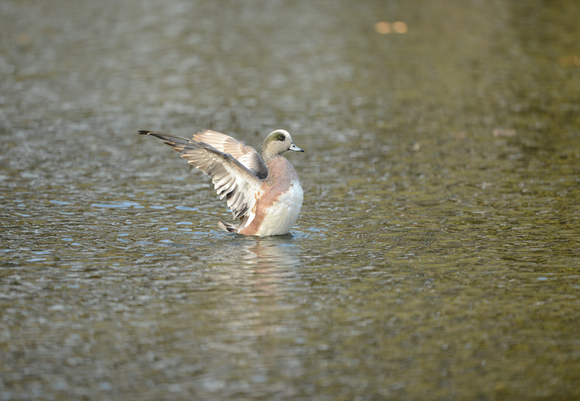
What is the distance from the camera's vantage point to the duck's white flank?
12.1 metres

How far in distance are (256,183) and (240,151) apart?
1320 millimetres

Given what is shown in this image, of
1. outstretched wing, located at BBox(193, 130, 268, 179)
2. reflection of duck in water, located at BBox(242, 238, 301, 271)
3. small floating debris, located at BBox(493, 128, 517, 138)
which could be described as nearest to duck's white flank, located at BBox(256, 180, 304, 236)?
reflection of duck in water, located at BBox(242, 238, 301, 271)

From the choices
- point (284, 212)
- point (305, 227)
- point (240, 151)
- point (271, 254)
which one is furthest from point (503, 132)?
point (271, 254)

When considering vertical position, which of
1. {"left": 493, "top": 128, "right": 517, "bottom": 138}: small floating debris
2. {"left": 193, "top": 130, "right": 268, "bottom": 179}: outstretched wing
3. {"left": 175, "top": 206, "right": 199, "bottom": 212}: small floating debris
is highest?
{"left": 493, "top": 128, "right": 517, "bottom": 138}: small floating debris

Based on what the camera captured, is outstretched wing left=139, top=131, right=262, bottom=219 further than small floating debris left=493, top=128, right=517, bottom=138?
No

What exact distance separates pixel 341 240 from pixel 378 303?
2757 millimetres

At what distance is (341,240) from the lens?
40.7 feet

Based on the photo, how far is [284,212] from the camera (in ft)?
40.1

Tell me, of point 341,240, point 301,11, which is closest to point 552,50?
point 301,11

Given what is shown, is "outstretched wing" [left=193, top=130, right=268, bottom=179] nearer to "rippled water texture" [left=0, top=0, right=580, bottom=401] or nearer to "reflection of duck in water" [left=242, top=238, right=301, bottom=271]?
"rippled water texture" [left=0, top=0, right=580, bottom=401]

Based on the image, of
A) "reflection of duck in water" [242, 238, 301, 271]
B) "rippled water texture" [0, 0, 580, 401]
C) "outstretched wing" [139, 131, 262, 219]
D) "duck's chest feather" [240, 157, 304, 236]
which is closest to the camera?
"rippled water texture" [0, 0, 580, 401]

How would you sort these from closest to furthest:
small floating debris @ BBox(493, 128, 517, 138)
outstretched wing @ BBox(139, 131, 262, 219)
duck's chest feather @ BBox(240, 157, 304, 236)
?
outstretched wing @ BBox(139, 131, 262, 219) < duck's chest feather @ BBox(240, 157, 304, 236) < small floating debris @ BBox(493, 128, 517, 138)

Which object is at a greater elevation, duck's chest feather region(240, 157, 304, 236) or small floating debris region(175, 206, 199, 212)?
duck's chest feather region(240, 157, 304, 236)

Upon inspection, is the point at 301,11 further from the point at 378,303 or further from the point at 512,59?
the point at 378,303
